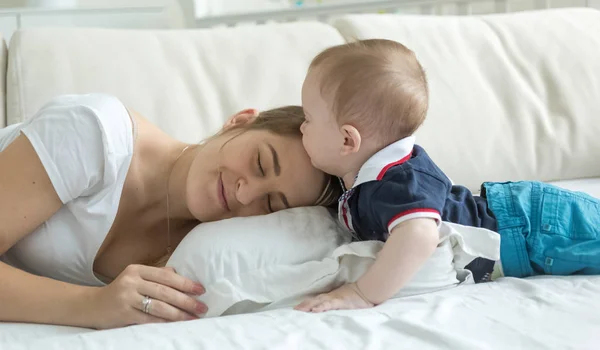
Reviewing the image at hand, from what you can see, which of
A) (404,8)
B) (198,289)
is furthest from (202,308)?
(404,8)

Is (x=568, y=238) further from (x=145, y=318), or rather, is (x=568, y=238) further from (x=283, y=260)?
(x=145, y=318)

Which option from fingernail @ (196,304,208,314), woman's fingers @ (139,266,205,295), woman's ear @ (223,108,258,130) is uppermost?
woman's ear @ (223,108,258,130)

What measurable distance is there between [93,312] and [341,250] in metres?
0.37

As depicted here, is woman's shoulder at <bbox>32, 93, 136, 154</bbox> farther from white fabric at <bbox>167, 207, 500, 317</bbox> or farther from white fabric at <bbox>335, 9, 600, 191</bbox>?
white fabric at <bbox>335, 9, 600, 191</bbox>

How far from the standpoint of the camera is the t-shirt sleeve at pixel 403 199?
913mm

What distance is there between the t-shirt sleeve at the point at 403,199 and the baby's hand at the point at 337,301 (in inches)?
4.3

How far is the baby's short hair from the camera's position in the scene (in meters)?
0.97

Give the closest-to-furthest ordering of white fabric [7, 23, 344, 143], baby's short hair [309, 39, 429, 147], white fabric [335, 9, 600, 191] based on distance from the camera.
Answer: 1. baby's short hair [309, 39, 429, 147]
2. white fabric [7, 23, 344, 143]
3. white fabric [335, 9, 600, 191]

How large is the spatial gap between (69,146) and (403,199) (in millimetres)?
499

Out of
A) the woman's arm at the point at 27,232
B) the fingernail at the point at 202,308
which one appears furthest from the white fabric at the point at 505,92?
the woman's arm at the point at 27,232

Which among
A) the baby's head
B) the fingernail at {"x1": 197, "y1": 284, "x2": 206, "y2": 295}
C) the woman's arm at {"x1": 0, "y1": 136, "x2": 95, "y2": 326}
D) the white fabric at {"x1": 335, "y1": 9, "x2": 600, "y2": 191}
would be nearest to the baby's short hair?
the baby's head

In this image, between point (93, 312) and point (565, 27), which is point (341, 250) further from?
point (565, 27)

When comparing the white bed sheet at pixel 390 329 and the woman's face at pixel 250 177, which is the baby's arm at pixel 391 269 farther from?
the woman's face at pixel 250 177

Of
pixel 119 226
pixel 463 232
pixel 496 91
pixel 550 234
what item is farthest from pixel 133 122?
pixel 496 91
